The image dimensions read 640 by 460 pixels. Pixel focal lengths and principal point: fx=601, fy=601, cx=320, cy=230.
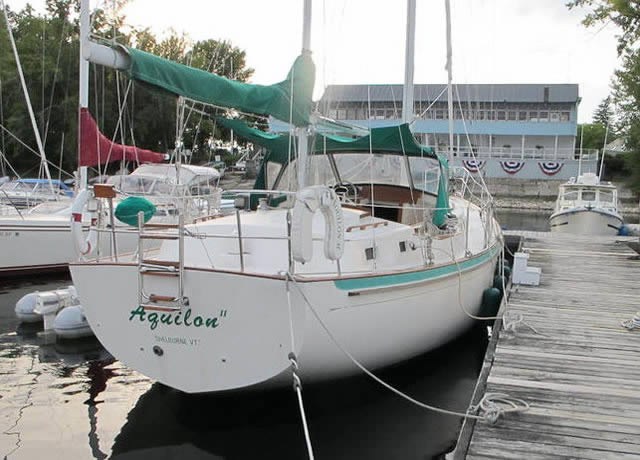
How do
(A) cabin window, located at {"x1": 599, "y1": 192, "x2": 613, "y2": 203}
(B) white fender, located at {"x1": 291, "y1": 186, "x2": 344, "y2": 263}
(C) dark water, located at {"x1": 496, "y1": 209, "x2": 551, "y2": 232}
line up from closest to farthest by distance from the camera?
(B) white fender, located at {"x1": 291, "y1": 186, "x2": 344, "y2": 263} → (A) cabin window, located at {"x1": 599, "y1": 192, "x2": 613, "y2": 203} → (C) dark water, located at {"x1": 496, "y1": 209, "x2": 551, "y2": 232}

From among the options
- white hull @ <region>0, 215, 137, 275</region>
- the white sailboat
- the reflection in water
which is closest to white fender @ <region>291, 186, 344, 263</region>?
the white sailboat

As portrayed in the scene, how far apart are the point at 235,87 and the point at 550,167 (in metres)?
39.7

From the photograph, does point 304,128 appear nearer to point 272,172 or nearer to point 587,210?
point 272,172

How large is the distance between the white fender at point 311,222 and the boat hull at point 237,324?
310 mm

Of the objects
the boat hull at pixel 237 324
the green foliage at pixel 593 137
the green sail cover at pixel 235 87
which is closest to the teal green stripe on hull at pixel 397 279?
the boat hull at pixel 237 324

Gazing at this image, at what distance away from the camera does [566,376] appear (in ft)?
19.7

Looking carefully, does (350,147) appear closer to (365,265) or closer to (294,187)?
(294,187)

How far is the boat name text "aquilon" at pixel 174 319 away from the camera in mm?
5488

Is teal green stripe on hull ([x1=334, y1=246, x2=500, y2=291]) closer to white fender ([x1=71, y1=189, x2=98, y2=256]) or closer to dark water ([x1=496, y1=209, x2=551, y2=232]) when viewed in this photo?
white fender ([x1=71, y1=189, x2=98, y2=256])

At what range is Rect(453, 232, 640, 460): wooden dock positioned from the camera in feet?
15.1

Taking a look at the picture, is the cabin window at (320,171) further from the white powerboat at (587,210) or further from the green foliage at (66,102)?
the green foliage at (66,102)

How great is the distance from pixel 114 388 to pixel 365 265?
343cm

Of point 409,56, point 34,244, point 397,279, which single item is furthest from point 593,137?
point 397,279

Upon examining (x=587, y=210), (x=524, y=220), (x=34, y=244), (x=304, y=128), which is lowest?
(x=524, y=220)
